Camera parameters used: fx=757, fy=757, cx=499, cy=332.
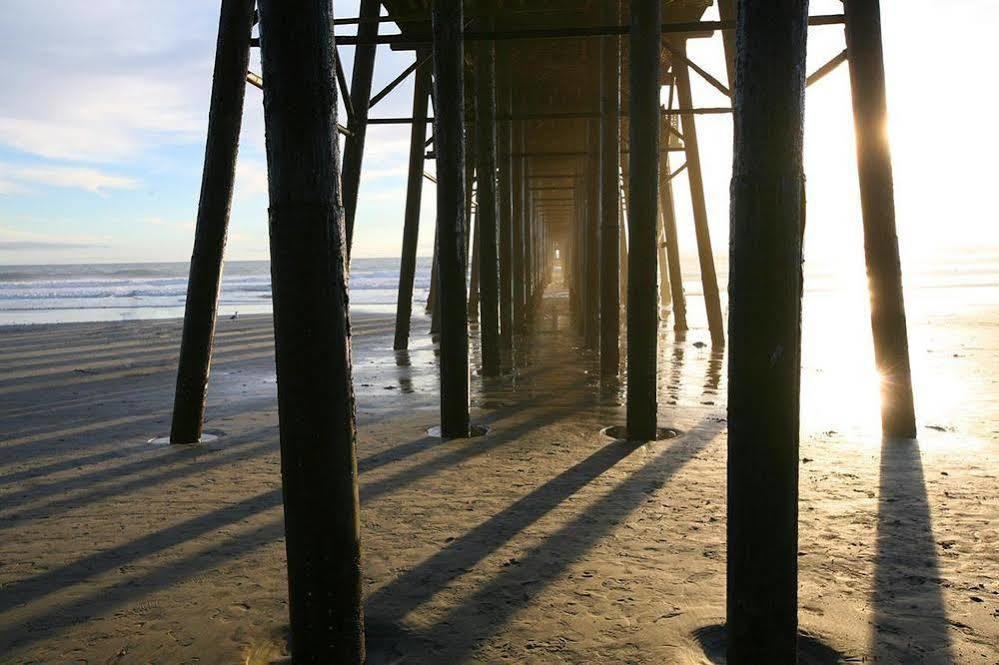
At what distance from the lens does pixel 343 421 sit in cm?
212

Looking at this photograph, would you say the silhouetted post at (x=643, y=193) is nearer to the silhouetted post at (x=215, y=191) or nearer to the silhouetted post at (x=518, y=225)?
the silhouetted post at (x=215, y=191)

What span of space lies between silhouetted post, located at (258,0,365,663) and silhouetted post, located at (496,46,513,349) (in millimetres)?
7508

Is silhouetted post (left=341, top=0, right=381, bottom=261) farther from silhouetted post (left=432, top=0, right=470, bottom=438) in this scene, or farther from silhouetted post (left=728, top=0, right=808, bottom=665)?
silhouetted post (left=728, top=0, right=808, bottom=665)

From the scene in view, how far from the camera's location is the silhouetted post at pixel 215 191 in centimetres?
467

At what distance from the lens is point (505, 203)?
9977 millimetres

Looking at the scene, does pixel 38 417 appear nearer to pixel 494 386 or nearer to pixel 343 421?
pixel 494 386

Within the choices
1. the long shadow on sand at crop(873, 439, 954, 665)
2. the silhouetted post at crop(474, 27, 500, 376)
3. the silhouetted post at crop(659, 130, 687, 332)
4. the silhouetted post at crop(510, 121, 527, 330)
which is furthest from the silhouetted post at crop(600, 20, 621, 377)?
the silhouetted post at crop(659, 130, 687, 332)

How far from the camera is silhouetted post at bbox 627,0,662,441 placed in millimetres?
4879

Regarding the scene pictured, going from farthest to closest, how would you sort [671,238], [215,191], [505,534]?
[671,238], [215,191], [505,534]

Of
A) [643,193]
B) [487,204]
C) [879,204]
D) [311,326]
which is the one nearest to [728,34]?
[487,204]

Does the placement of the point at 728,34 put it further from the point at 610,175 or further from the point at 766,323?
the point at 766,323

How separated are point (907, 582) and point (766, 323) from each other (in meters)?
1.51

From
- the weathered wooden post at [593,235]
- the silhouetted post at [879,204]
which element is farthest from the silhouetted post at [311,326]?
the weathered wooden post at [593,235]

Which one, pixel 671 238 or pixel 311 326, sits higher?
pixel 671 238
